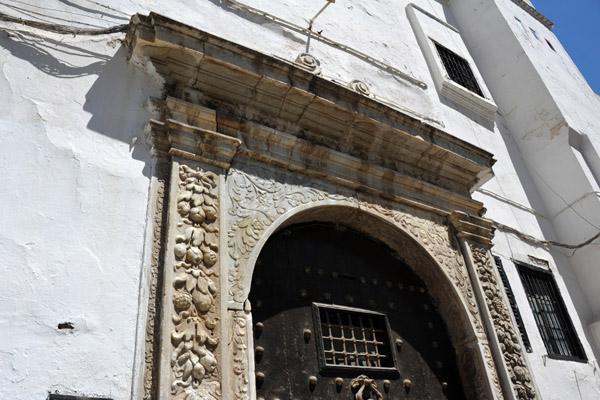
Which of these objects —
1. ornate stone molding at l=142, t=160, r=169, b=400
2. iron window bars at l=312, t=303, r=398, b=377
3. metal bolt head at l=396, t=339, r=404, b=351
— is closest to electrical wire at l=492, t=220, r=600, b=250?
metal bolt head at l=396, t=339, r=404, b=351

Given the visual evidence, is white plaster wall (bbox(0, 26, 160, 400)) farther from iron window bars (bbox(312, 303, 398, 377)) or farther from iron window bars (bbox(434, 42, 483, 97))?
iron window bars (bbox(434, 42, 483, 97))

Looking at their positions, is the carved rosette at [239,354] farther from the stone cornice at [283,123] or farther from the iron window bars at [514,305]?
the iron window bars at [514,305]

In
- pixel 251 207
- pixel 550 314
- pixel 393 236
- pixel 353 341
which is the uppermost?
pixel 393 236

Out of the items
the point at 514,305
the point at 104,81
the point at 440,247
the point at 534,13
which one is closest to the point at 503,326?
the point at 514,305

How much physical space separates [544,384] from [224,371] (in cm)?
292

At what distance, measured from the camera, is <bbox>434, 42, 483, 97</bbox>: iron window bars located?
6.18 meters

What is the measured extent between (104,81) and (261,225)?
1259 mm

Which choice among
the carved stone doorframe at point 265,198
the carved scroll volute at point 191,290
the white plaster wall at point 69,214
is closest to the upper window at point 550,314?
the carved stone doorframe at point 265,198

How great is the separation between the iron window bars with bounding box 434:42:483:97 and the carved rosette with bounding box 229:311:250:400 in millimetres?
4444

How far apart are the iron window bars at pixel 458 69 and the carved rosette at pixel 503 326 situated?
2.58 metres

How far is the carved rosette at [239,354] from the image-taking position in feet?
8.31

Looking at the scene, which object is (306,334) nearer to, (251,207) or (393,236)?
(251,207)

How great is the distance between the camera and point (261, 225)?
314 centimetres

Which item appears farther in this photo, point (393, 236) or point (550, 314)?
point (550, 314)
